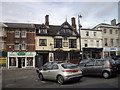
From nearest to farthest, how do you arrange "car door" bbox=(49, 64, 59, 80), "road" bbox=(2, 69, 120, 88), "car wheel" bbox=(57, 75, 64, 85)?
"road" bbox=(2, 69, 120, 88)
"car wheel" bbox=(57, 75, 64, 85)
"car door" bbox=(49, 64, 59, 80)

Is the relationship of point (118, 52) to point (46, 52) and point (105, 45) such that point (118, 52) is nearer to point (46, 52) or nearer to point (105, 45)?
point (105, 45)

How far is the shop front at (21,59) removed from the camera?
88.8 feet

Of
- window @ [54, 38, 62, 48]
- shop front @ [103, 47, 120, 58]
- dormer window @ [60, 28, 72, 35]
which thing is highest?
dormer window @ [60, 28, 72, 35]

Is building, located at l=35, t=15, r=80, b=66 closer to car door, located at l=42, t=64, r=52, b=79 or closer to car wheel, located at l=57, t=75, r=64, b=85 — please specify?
car door, located at l=42, t=64, r=52, b=79

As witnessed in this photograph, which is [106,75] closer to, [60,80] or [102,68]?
[102,68]

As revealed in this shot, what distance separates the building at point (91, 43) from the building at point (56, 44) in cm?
173

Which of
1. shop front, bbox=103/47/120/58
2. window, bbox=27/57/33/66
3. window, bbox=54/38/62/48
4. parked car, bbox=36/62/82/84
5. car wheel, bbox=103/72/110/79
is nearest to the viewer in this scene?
parked car, bbox=36/62/82/84

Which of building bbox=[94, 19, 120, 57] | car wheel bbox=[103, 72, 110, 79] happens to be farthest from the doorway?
car wheel bbox=[103, 72, 110, 79]

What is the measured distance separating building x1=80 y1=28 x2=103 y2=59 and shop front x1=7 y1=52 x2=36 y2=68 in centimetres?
1224

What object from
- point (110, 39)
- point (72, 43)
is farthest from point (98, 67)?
point (110, 39)

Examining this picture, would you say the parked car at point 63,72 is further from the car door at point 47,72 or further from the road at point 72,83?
the road at point 72,83

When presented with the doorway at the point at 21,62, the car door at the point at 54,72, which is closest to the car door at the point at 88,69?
the car door at the point at 54,72

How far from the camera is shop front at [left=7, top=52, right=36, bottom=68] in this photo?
27.1 m

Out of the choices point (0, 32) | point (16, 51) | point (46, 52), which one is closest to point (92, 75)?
point (46, 52)
